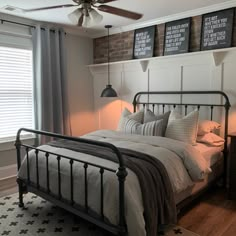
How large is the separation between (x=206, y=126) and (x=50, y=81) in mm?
2441

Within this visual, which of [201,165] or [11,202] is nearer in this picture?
[201,165]

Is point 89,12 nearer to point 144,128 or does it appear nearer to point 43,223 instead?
point 144,128

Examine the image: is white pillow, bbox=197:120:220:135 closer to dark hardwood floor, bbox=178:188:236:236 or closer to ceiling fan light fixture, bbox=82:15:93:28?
dark hardwood floor, bbox=178:188:236:236

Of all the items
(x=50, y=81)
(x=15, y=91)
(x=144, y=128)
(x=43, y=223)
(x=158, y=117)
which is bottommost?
(x=43, y=223)

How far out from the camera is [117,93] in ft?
15.0

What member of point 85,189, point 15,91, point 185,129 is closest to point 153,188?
point 85,189

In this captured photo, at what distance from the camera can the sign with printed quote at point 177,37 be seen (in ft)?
A: 11.7

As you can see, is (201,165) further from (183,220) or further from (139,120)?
(139,120)

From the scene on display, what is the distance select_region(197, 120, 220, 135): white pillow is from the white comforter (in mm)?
507

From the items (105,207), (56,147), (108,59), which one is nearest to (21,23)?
(108,59)

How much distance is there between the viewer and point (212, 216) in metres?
2.58

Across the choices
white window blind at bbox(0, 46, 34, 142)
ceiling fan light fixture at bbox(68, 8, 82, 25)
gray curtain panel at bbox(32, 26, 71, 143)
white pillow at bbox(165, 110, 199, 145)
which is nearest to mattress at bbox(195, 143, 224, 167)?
white pillow at bbox(165, 110, 199, 145)

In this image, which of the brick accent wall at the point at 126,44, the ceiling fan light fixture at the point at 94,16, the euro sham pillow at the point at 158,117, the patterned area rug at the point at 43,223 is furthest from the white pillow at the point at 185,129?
the ceiling fan light fixture at the point at 94,16

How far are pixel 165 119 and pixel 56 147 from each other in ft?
4.59
